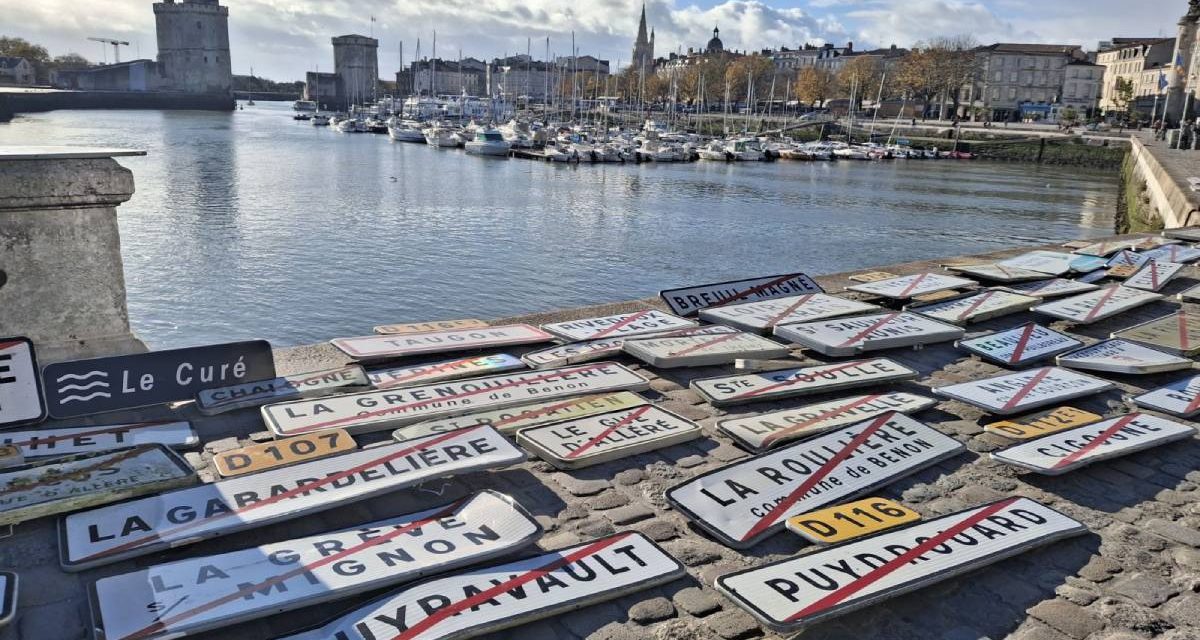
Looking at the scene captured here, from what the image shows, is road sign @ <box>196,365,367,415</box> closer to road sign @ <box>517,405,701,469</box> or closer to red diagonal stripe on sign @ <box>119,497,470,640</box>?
road sign @ <box>517,405,701,469</box>

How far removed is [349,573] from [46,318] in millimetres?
3675

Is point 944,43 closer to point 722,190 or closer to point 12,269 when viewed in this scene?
point 722,190

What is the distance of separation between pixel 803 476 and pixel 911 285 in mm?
6335

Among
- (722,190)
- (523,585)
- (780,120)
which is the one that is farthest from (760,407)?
(780,120)

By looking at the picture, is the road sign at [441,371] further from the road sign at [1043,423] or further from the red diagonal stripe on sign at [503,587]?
the road sign at [1043,423]

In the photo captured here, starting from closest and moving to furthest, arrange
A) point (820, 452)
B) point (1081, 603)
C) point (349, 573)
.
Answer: point (349, 573), point (1081, 603), point (820, 452)

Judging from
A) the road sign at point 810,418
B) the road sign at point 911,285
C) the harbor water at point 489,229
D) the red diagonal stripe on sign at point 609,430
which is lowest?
the harbor water at point 489,229

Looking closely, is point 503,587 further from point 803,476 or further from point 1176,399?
point 1176,399

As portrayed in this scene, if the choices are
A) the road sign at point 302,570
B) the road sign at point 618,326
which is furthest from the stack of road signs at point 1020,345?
the road sign at point 302,570

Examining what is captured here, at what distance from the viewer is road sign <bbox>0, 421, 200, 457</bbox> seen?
489 centimetres

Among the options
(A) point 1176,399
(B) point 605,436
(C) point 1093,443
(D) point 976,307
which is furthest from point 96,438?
(D) point 976,307

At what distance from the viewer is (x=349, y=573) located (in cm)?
367

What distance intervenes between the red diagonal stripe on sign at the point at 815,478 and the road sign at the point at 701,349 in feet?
5.68

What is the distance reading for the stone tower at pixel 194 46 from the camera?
14112 centimetres
